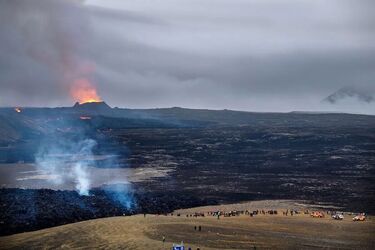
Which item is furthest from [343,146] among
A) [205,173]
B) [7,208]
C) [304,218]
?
[7,208]

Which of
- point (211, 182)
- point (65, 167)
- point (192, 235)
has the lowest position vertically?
point (211, 182)

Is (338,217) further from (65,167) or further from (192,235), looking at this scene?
(65,167)

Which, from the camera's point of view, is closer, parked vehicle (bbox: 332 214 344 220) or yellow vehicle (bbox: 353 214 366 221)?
yellow vehicle (bbox: 353 214 366 221)

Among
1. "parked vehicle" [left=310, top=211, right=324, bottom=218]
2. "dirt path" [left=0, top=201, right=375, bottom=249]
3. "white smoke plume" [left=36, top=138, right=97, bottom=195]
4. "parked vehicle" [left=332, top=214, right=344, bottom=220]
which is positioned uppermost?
"dirt path" [left=0, top=201, right=375, bottom=249]

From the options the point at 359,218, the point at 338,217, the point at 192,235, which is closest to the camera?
the point at 192,235

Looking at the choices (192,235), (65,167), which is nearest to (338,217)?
(192,235)

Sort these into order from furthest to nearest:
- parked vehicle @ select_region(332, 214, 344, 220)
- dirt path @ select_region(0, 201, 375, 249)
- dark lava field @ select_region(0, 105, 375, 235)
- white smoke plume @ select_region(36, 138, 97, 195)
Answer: white smoke plume @ select_region(36, 138, 97, 195) → parked vehicle @ select_region(332, 214, 344, 220) → dark lava field @ select_region(0, 105, 375, 235) → dirt path @ select_region(0, 201, 375, 249)

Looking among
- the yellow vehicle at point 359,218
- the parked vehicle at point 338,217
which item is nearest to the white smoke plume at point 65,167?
the parked vehicle at point 338,217

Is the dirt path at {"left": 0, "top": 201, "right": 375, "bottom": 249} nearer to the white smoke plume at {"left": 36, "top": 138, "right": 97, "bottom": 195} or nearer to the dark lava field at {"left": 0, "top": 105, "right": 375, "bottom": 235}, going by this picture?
the dark lava field at {"left": 0, "top": 105, "right": 375, "bottom": 235}

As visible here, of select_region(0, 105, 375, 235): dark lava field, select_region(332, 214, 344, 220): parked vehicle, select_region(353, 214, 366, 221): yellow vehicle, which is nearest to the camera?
select_region(353, 214, 366, 221): yellow vehicle

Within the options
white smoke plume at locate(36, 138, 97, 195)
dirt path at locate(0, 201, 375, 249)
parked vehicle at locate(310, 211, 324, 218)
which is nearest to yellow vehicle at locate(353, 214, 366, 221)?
parked vehicle at locate(310, 211, 324, 218)

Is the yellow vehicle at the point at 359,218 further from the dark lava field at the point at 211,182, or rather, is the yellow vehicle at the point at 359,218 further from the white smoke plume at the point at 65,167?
the white smoke plume at the point at 65,167

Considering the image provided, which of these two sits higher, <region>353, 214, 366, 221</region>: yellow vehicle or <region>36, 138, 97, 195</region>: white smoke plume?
<region>353, 214, 366, 221</region>: yellow vehicle

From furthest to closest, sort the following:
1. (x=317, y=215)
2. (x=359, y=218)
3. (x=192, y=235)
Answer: (x=317, y=215), (x=359, y=218), (x=192, y=235)
